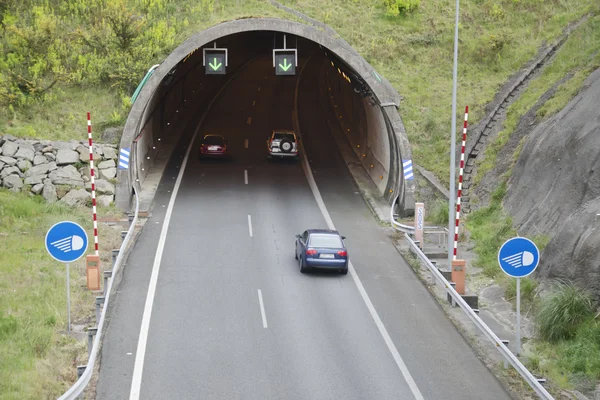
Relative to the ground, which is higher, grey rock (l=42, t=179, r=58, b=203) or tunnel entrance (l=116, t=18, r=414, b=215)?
tunnel entrance (l=116, t=18, r=414, b=215)

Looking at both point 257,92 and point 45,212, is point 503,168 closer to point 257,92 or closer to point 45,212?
point 45,212

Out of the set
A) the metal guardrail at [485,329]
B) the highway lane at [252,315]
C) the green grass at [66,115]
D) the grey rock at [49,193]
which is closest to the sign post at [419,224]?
the metal guardrail at [485,329]

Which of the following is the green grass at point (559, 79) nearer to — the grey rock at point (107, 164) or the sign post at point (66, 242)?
the grey rock at point (107, 164)

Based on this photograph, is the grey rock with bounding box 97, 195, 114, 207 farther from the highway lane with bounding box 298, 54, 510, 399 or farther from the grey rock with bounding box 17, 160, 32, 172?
the highway lane with bounding box 298, 54, 510, 399

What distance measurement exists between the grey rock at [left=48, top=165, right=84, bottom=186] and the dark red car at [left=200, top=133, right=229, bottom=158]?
9254 mm

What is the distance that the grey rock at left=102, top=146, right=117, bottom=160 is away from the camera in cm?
3212

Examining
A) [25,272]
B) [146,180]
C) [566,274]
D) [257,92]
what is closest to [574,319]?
[566,274]

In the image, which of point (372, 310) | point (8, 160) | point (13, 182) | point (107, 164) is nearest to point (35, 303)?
point (372, 310)

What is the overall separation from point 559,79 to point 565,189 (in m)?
11.6

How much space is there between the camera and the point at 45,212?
2877 cm

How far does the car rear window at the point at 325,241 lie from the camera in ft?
80.2

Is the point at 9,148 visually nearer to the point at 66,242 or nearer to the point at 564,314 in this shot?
the point at 66,242

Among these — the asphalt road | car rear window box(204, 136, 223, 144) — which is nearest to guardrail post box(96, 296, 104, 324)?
the asphalt road

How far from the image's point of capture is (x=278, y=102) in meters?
55.3
